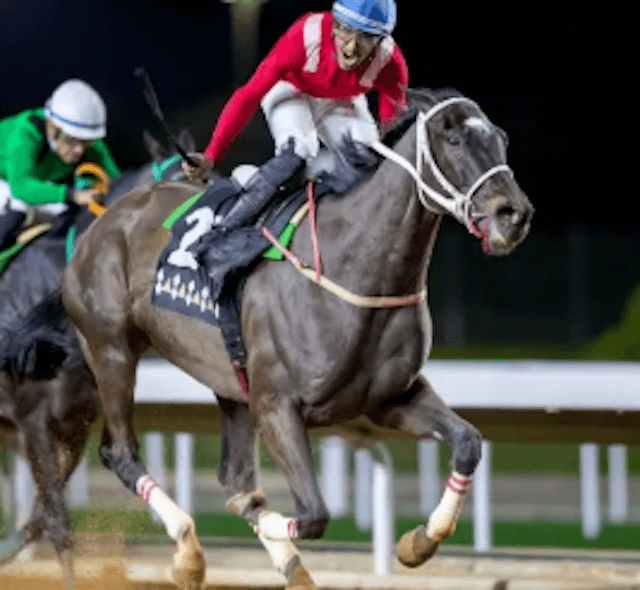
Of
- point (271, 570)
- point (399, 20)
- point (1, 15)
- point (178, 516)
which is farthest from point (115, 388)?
point (1, 15)

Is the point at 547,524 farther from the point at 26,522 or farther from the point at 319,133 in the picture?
the point at 319,133

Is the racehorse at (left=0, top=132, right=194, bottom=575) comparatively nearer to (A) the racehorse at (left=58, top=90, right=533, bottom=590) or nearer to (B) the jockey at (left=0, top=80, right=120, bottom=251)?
(B) the jockey at (left=0, top=80, right=120, bottom=251)

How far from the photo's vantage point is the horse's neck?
4.73 m

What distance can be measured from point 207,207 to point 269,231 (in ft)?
1.49

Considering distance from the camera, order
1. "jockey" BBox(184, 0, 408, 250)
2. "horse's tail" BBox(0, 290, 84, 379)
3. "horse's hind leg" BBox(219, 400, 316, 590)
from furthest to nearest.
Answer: "horse's tail" BBox(0, 290, 84, 379) < "horse's hind leg" BBox(219, 400, 316, 590) < "jockey" BBox(184, 0, 408, 250)

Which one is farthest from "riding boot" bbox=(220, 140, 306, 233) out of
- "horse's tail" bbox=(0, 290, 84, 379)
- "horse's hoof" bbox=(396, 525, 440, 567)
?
"horse's tail" bbox=(0, 290, 84, 379)

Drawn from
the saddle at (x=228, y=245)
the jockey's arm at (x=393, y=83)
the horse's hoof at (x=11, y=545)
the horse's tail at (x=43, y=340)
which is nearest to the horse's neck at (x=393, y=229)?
the saddle at (x=228, y=245)

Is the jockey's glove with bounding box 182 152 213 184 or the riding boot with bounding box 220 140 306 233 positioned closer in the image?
the riding boot with bounding box 220 140 306 233

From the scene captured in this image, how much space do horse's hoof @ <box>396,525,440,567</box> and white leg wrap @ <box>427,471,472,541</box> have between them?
2cm

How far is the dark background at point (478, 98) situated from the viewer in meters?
12.0

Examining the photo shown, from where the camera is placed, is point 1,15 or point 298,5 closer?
point 298,5

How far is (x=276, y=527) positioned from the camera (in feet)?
16.4

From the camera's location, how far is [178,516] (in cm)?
536

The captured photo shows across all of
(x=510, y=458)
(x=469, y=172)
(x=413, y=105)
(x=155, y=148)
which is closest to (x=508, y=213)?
(x=469, y=172)
